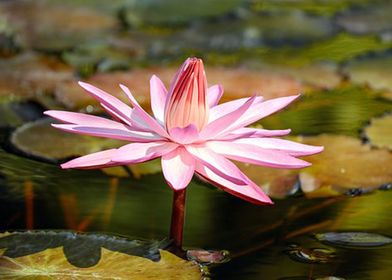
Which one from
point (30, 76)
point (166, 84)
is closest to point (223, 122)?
point (166, 84)

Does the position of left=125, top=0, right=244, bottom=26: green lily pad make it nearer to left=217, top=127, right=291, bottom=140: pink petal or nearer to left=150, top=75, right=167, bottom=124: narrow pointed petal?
left=150, top=75, right=167, bottom=124: narrow pointed petal

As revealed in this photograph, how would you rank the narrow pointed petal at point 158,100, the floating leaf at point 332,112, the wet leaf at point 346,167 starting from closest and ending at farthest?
the narrow pointed petal at point 158,100
the wet leaf at point 346,167
the floating leaf at point 332,112

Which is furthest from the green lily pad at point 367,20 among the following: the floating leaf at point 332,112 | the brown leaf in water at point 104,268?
the brown leaf in water at point 104,268

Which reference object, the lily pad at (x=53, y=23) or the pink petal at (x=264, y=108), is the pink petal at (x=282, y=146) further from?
the lily pad at (x=53, y=23)

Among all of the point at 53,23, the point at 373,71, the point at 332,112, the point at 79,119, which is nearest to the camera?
the point at 79,119

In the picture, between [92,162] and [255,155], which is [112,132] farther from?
[255,155]

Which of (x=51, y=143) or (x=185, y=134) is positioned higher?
(x=185, y=134)

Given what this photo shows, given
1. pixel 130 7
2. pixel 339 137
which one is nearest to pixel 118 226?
pixel 339 137

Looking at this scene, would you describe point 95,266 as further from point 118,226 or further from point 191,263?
point 118,226

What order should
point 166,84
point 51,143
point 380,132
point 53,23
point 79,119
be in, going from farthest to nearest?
1. point 53,23
2. point 166,84
3. point 380,132
4. point 51,143
5. point 79,119
